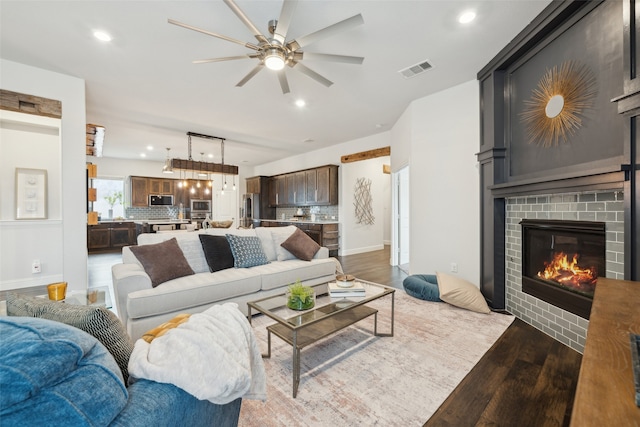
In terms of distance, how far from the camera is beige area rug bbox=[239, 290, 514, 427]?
163cm

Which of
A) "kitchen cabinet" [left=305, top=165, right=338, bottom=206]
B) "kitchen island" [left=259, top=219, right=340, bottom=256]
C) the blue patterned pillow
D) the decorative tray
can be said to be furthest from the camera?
"kitchen cabinet" [left=305, top=165, right=338, bottom=206]

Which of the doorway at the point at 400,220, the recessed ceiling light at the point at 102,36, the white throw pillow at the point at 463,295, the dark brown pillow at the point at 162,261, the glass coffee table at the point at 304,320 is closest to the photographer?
the glass coffee table at the point at 304,320

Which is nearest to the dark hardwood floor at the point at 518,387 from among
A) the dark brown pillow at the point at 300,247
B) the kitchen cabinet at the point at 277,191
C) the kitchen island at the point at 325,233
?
the dark brown pillow at the point at 300,247

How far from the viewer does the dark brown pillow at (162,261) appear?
274 centimetres

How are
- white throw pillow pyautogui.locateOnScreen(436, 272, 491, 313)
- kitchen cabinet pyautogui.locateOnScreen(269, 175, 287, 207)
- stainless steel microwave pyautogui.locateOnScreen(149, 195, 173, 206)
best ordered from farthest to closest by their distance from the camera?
stainless steel microwave pyautogui.locateOnScreen(149, 195, 173, 206) < kitchen cabinet pyautogui.locateOnScreen(269, 175, 287, 207) < white throw pillow pyautogui.locateOnScreen(436, 272, 491, 313)

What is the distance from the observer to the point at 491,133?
314cm

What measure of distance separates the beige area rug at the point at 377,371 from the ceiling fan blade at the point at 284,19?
100 inches

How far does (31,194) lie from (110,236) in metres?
4.98

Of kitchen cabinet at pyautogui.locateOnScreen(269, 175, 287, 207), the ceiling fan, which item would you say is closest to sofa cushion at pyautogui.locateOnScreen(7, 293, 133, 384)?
the ceiling fan

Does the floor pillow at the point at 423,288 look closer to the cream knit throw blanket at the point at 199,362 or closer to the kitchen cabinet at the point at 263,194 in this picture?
the cream knit throw blanket at the point at 199,362

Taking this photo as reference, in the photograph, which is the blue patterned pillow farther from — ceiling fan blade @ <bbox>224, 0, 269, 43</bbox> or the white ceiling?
ceiling fan blade @ <bbox>224, 0, 269, 43</bbox>

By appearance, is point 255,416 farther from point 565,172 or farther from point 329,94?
point 329,94

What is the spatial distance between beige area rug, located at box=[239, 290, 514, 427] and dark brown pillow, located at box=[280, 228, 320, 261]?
103 cm

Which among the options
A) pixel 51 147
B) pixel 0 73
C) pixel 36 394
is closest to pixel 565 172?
pixel 36 394
